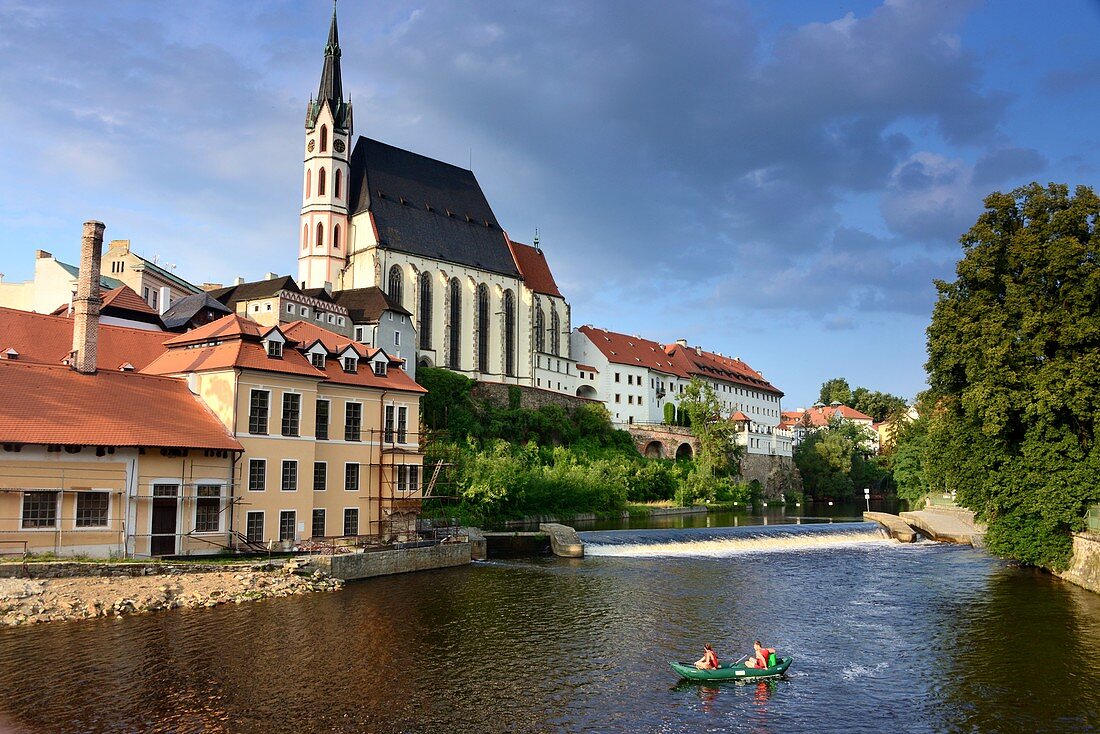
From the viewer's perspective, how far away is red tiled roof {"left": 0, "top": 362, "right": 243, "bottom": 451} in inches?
1183

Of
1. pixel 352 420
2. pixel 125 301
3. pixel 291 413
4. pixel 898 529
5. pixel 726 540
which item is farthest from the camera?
pixel 898 529

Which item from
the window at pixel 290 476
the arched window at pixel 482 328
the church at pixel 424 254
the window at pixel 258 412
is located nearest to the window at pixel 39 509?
the window at pixel 258 412

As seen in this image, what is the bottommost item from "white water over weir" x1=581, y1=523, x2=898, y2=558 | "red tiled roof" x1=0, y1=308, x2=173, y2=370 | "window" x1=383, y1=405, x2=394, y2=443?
"white water over weir" x1=581, y1=523, x2=898, y2=558

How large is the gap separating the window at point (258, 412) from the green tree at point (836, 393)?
162 meters

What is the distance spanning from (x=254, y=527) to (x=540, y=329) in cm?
6141

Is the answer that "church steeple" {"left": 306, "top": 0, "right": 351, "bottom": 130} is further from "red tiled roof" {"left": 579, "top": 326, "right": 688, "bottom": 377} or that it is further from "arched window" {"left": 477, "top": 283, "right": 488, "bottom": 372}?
"red tiled roof" {"left": 579, "top": 326, "right": 688, "bottom": 377}

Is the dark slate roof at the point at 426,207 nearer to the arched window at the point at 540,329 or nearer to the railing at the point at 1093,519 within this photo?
the arched window at the point at 540,329

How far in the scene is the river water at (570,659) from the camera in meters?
18.3

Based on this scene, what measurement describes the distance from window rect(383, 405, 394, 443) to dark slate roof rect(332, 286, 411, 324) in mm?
25878

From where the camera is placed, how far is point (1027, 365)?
3353cm

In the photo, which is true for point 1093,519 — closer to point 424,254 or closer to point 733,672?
point 733,672

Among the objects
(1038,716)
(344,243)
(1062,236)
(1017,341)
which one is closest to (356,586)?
(1038,716)

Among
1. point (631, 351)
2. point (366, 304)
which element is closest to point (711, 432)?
point (631, 351)

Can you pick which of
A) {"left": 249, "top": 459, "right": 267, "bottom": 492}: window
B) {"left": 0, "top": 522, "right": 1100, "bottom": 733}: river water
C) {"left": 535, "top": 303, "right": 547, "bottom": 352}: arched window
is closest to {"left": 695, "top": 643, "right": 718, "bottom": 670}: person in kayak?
{"left": 0, "top": 522, "right": 1100, "bottom": 733}: river water
